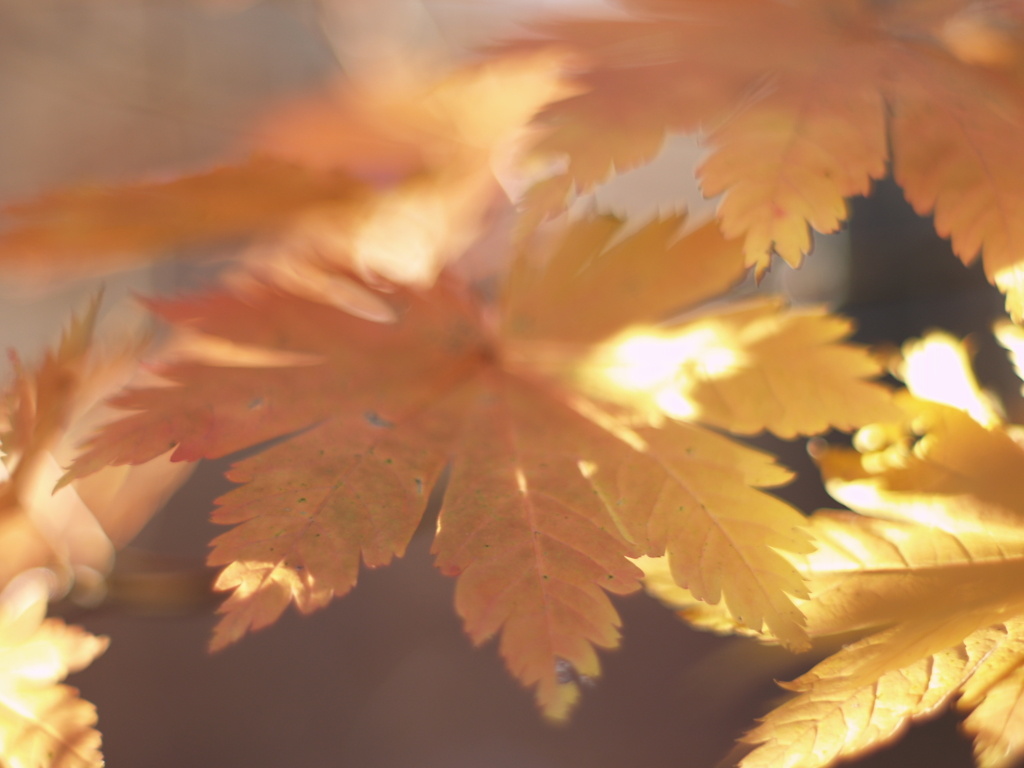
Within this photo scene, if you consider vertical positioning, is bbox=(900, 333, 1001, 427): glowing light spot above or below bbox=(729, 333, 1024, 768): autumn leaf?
above

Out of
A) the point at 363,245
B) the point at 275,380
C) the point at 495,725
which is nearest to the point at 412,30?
the point at 363,245

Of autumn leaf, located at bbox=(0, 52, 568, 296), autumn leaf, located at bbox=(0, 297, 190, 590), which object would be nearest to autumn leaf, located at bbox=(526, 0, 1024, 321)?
autumn leaf, located at bbox=(0, 52, 568, 296)

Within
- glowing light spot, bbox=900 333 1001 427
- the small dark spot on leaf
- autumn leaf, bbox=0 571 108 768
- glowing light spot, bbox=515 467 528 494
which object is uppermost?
glowing light spot, bbox=900 333 1001 427

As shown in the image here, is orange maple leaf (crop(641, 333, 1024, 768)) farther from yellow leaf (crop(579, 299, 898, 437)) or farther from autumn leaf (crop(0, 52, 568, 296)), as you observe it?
autumn leaf (crop(0, 52, 568, 296))

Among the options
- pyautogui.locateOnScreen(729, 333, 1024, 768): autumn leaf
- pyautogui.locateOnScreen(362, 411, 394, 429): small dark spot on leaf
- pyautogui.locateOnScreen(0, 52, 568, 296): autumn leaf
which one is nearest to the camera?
pyautogui.locateOnScreen(729, 333, 1024, 768): autumn leaf

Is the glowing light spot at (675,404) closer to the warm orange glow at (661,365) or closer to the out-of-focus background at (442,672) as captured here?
the warm orange glow at (661,365)
